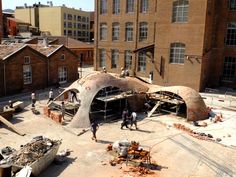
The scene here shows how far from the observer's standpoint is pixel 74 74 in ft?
130

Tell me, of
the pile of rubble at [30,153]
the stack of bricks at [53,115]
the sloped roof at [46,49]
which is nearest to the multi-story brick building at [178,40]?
the sloped roof at [46,49]

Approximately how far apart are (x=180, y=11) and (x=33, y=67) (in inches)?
703

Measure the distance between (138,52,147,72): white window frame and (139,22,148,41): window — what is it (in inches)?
83.5

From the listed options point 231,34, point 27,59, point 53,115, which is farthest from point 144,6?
point 53,115

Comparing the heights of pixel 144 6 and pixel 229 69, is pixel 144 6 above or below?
above

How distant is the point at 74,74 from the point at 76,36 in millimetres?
40560

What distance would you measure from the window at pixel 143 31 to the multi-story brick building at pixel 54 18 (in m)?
34.6

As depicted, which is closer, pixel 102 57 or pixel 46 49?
pixel 46 49

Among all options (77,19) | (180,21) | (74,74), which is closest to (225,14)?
(180,21)

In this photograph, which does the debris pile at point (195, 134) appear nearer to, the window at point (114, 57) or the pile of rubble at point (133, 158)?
the pile of rubble at point (133, 158)

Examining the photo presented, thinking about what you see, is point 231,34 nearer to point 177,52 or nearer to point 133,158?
point 177,52

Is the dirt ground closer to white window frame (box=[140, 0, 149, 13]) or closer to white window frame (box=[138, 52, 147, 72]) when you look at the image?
white window frame (box=[138, 52, 147, 72])

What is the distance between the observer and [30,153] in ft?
50.0

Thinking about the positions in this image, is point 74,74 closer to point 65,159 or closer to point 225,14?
point 225,14
